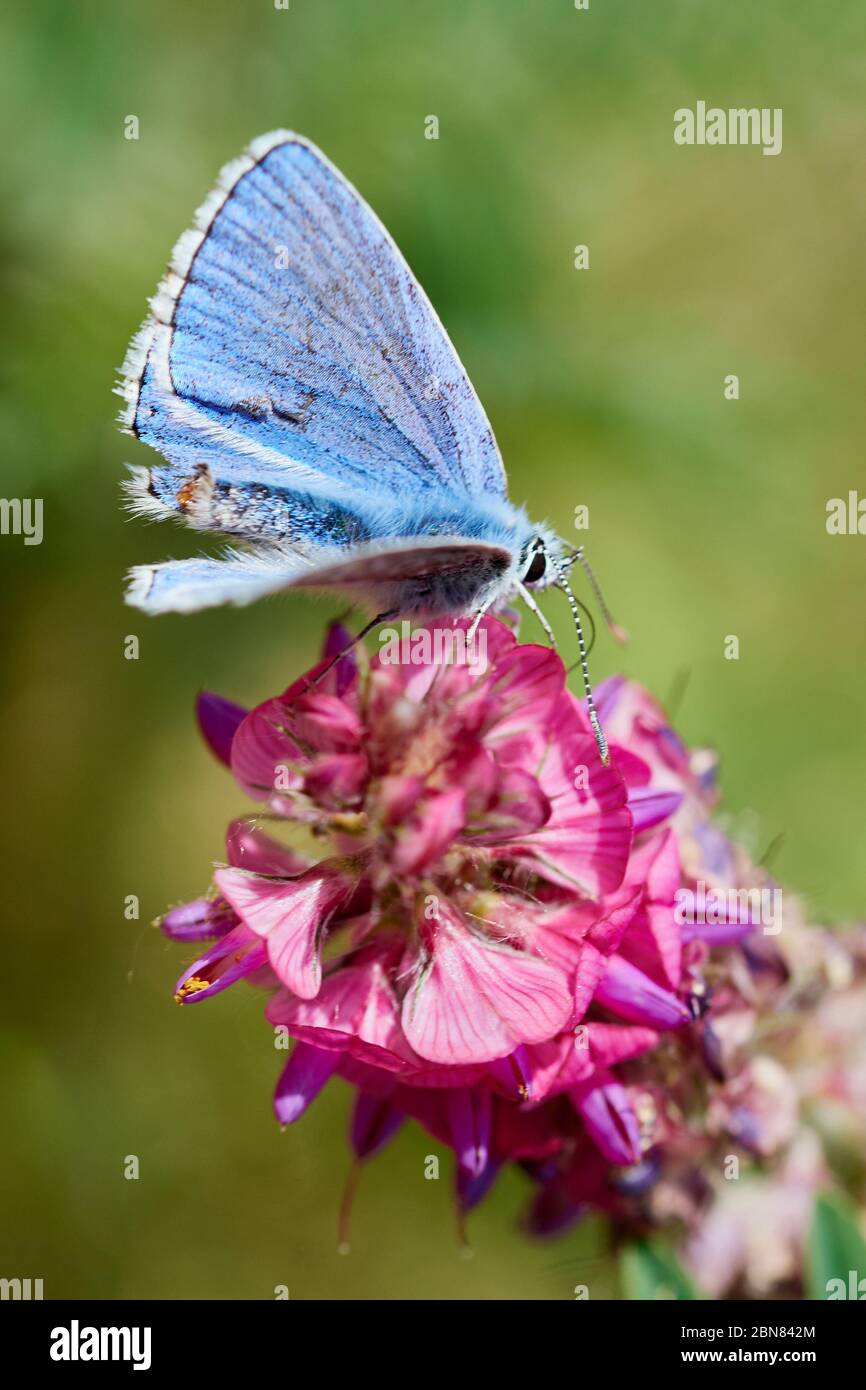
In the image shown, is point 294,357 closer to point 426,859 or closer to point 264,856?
point 264,856

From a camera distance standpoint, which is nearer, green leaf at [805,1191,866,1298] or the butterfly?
the butterfly

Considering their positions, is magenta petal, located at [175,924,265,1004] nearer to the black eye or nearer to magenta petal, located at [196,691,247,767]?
magenta petal, located at [196,691,247,767]

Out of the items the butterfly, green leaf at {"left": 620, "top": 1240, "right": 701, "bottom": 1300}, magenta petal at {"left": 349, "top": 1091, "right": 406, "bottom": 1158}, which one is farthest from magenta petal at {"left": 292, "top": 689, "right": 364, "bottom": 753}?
green leaf at {"left": 620, "top": 1240, "right": 701, "bottom": 1300}

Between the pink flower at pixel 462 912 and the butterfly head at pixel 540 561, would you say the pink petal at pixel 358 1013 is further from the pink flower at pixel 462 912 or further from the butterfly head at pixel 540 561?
the butterfly head at pixel 540 561

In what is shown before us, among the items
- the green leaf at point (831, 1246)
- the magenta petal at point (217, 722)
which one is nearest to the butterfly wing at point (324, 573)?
the magenta petal at point (217, 722)

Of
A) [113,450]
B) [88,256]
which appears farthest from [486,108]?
[113,450]
